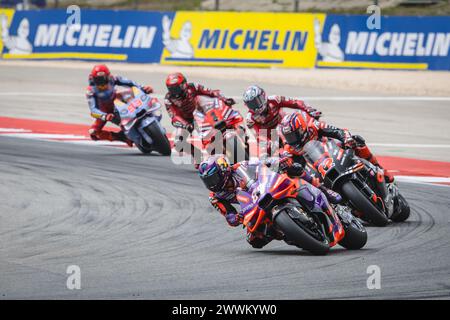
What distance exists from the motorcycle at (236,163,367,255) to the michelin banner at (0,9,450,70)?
71.2 feet

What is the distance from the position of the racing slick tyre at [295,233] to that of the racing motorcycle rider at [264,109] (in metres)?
4.28

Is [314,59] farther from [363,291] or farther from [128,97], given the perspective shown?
[363,291]

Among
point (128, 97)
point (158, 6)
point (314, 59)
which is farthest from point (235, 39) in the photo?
point (128, 97)

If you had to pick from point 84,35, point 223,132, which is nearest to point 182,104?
point 223,132

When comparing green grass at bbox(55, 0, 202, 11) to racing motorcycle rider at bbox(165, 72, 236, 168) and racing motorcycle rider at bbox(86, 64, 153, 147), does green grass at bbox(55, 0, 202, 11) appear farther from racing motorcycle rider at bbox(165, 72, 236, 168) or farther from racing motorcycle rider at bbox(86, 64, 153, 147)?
racing motorcycle rider at bbox(165, 72, 236, 168)

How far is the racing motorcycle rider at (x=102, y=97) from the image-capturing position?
19375 millimetres

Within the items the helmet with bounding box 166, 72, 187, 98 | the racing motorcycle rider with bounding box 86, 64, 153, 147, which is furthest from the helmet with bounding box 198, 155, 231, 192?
the racing motorcycle rider with bounding box 86, 64, 153, 147

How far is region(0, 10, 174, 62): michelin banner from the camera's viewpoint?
118 ft

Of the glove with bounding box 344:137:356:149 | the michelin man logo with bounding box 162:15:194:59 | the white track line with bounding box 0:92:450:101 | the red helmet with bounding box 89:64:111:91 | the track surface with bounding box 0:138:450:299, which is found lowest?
the track surface with bounding box 0:138:450:299

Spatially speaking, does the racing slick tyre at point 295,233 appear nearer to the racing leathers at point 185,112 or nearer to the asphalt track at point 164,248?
the asphalt track at point 164,248

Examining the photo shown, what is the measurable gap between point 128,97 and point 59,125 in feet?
15.5

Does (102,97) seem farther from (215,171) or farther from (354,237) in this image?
(354,237)

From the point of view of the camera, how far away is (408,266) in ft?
32.7

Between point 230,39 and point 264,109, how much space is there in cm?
2003
